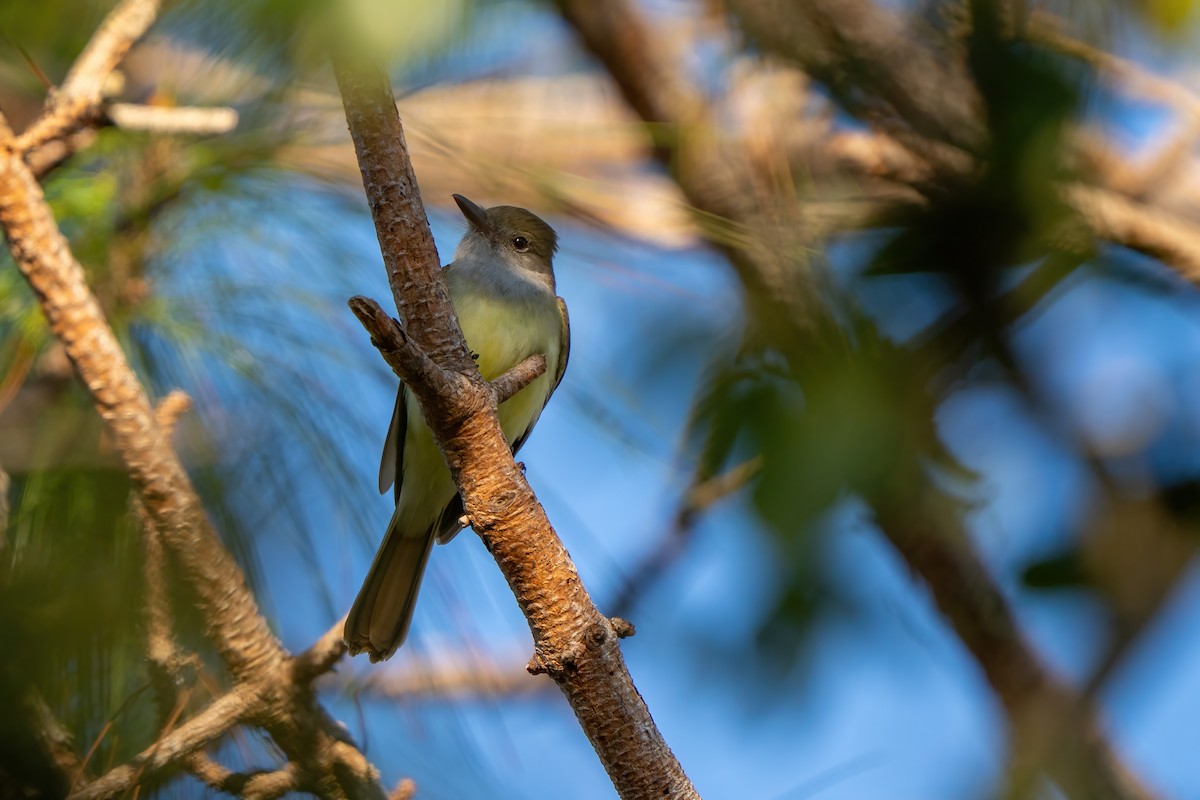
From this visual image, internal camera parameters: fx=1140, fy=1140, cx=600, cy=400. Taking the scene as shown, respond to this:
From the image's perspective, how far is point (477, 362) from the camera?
3.36 m

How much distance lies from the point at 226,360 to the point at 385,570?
641mm

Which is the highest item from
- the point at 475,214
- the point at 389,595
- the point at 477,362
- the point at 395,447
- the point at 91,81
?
Result: the point at 475,214

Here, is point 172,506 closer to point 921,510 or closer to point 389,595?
point 389,595

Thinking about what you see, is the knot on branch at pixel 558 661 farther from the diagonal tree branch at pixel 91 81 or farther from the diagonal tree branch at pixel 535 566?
the diagonal tree branch at pixel 91 81

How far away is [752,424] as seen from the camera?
5.13 ft

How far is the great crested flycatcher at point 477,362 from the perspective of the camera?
112 inches

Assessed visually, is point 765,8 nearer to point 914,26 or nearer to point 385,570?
point 914,26

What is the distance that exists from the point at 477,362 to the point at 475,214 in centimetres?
46

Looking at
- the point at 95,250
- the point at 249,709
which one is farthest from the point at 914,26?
the point at 95,250

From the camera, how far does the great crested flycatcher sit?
2857 millimetres

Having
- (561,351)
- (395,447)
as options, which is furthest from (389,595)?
(561,351)

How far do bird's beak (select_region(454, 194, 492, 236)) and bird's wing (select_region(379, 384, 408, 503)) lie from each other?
0.56 metres

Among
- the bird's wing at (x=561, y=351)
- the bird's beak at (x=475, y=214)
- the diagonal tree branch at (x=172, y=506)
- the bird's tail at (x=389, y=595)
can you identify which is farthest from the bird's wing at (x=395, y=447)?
the diagonal tree branch at (x=172, y=506)

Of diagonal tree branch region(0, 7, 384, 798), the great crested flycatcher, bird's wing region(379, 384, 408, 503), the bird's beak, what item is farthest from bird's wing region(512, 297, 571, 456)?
diagonal tree branch region(0, 7, 384, 798)
